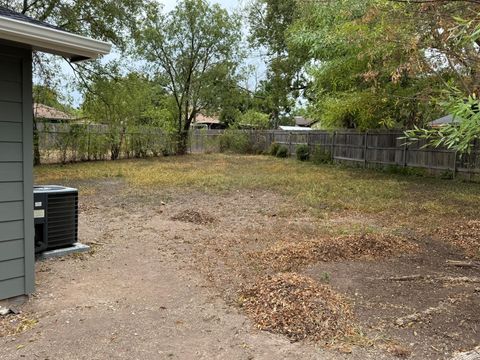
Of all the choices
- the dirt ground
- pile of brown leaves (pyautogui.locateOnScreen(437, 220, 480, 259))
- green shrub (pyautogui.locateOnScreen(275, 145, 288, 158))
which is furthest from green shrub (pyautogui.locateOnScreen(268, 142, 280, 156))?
→ the dirt ground

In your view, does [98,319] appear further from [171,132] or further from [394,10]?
[171,132]

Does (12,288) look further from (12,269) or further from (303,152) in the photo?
(303,152)

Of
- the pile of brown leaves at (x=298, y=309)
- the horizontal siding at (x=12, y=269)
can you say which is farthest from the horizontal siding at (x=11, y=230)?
the pile of brown leaves at (x=298, y=309)

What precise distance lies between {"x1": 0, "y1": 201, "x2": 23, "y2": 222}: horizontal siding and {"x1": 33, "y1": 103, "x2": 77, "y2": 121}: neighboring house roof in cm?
1266

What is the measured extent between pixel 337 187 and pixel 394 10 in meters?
5.25

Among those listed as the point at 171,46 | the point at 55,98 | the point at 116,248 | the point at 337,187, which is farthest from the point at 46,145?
the point at 116,248

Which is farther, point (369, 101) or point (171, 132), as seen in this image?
point (171, 132)

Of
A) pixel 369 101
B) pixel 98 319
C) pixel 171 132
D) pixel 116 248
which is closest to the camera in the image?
pixel 98 319

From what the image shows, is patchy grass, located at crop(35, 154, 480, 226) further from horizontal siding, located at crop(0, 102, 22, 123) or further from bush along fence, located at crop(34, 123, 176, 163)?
horizontal siding, located at crop(0, 102, 22, 123)

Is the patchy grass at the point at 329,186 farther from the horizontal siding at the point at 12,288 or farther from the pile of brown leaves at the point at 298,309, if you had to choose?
the horizontal siding at the point at 12,288

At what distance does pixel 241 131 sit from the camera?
23062mm

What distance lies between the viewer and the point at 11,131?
9.74ft

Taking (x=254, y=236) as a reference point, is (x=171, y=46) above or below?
above

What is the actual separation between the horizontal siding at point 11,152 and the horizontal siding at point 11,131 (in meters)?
0.04
